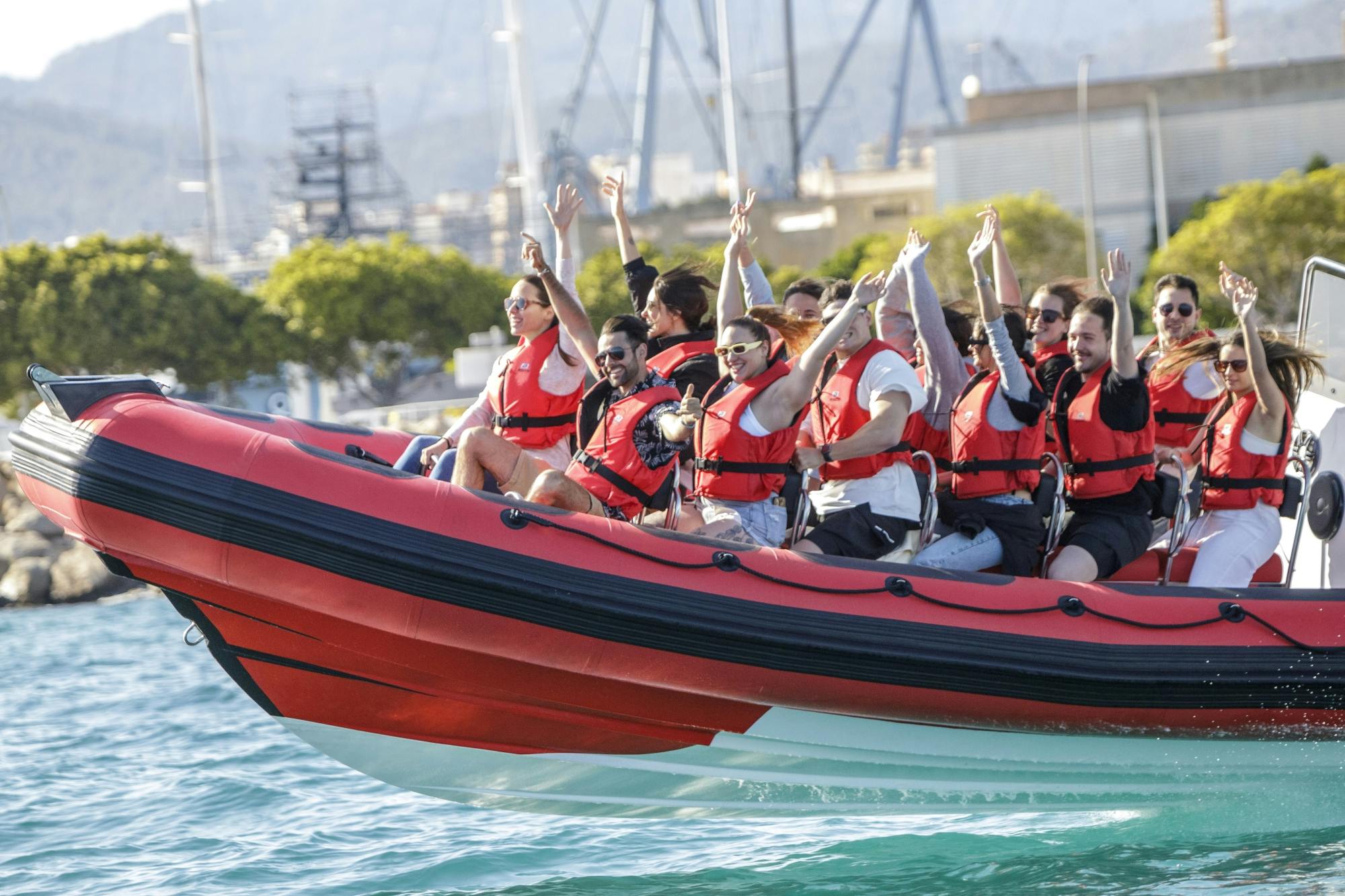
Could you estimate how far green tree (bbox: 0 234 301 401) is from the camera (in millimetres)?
23953

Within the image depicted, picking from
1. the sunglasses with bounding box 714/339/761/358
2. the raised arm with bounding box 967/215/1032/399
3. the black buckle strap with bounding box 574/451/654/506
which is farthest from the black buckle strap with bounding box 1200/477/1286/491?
the black buckle strap with bounding box 574/451/654/506

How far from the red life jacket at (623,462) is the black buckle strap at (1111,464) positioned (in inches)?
49.8

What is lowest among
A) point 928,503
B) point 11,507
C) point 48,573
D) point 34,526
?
point 48,573

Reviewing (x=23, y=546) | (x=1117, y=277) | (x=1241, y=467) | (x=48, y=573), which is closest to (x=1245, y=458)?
(x=1241, y=467)

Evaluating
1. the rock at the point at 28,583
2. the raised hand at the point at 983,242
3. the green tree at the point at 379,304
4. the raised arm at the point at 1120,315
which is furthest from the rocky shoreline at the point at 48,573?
the raised arm at the point at 1120,315

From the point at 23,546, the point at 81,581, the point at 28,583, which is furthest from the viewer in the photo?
the point at 23,546

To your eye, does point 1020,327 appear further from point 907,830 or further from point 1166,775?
point 907,830

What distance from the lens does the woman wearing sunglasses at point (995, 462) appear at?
4367mm

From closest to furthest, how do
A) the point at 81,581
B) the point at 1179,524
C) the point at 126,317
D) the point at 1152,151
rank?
1. the point at 1179,524
2. the point at 81,581
3. the point at 126,317
4. the point at 1152,151

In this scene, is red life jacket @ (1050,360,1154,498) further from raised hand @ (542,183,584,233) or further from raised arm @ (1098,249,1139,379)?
raised hand @ (542,183,584,233)

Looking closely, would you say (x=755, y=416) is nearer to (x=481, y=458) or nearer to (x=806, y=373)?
(x=806, y=373)

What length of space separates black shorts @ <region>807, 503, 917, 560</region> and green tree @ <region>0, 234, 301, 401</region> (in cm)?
2179

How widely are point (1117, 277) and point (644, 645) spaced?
1694mm

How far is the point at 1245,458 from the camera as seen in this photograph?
14.9 feet
